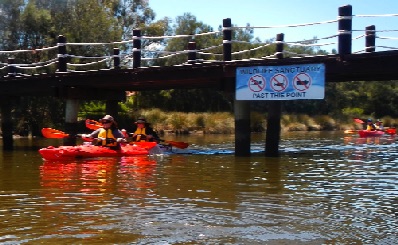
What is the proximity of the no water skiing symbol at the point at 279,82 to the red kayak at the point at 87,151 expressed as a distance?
15.4ft

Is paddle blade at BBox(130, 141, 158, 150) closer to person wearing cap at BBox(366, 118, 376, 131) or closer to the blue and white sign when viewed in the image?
the blue and white sign

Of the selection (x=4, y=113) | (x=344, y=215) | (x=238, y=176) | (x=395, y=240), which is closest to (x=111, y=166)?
(x=238, y=176)

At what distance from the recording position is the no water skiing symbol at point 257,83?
56.5 ft

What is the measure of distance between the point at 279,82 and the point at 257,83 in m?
0.70

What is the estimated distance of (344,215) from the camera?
9016 mm

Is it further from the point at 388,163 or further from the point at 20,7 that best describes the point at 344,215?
the point at 20,7

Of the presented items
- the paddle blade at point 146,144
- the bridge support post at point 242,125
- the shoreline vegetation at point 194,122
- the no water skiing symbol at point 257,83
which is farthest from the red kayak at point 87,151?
the shoreline vegetation at point 194,122

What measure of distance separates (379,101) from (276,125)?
50067 mm

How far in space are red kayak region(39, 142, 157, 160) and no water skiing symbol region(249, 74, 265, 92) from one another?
404cm

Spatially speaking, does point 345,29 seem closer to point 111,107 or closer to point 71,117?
point 71,117

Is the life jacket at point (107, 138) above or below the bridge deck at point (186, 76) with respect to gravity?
below

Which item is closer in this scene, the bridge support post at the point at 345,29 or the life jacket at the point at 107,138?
the bridge support post at the point at 345,29

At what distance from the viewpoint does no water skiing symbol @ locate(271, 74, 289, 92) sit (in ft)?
55.1

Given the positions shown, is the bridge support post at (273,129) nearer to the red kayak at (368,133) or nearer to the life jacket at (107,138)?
the life jacket at (107,138)
